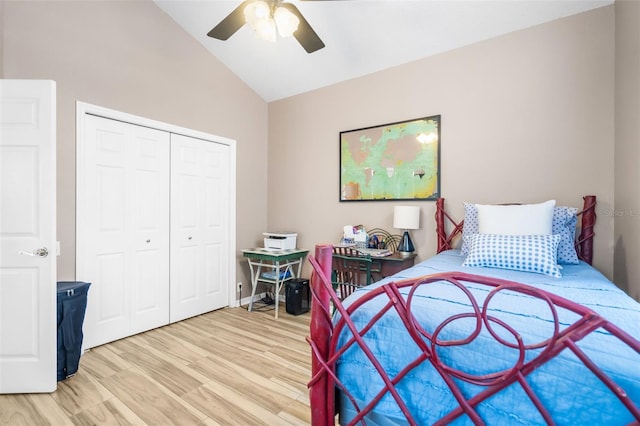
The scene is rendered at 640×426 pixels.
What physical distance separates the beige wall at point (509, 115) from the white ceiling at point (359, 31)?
0.35 ft

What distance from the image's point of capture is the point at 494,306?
1.08m

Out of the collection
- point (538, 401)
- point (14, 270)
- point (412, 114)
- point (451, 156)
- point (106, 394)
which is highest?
point (412, 114)

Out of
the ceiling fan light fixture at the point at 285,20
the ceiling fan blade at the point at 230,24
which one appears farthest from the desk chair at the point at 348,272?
the ceiling fan blade at the point at 230,24

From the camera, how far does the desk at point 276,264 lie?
3.32 meters

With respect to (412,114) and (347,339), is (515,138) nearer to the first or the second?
(412,114)

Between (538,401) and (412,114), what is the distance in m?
2.71

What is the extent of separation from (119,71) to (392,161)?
263 cm

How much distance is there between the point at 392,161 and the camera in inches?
123

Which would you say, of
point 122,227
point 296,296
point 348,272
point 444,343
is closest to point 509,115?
→ point 348,272

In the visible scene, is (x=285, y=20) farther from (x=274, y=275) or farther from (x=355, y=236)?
(x=274, y=275)

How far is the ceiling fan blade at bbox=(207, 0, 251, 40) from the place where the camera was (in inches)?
78.1

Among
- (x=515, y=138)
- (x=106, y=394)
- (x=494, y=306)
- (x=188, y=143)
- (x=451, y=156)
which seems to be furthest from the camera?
(x=188, y=143)

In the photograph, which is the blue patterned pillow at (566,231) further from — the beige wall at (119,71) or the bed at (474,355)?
the beige wall at (119,71)

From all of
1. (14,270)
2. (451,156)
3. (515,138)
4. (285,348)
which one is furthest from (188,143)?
(515,138)
